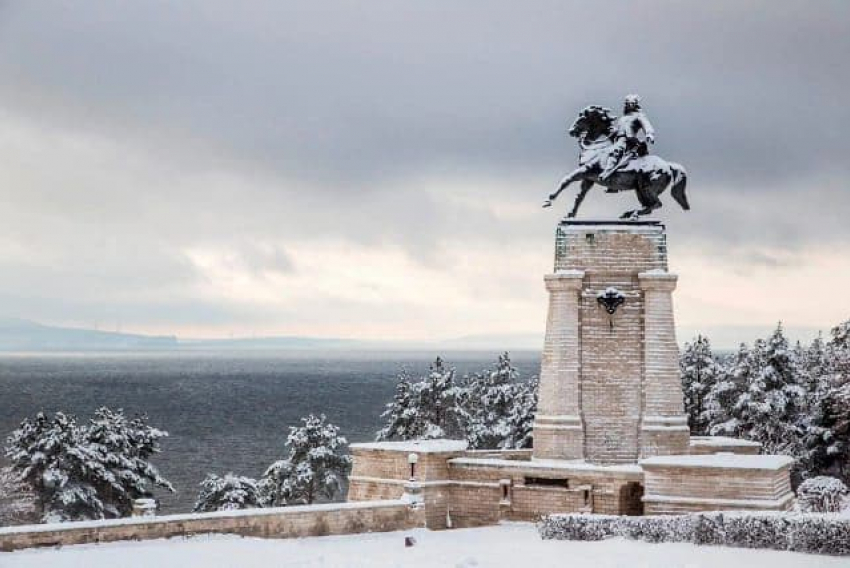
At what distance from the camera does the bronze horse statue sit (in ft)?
89.2

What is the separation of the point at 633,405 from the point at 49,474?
20.5m

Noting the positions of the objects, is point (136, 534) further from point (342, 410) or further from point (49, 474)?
point (342, 410)

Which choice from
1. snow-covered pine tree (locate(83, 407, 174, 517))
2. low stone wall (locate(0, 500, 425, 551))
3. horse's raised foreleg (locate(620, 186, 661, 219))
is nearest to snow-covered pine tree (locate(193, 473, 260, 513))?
snow-covered pine tree (locate(83, 407, 174, 517))

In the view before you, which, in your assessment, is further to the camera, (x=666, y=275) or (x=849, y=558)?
(x=666, y=275)

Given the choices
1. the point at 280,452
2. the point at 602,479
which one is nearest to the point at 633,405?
the point at 602,479

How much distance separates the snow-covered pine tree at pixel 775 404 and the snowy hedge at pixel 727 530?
948 inches

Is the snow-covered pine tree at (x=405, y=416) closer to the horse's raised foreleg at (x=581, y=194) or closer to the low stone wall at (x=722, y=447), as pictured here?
the low stone wall at (x=722, y=447)

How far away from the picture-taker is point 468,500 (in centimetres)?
2555

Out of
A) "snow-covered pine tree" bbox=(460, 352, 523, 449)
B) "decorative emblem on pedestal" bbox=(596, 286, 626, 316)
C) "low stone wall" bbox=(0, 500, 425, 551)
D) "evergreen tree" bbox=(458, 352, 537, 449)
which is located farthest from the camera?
"snow-covered pine tree" bbox=(460, 352, 523, 449)

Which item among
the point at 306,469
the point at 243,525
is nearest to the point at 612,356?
the point at 243,525

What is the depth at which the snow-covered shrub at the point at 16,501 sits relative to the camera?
39.1 metres

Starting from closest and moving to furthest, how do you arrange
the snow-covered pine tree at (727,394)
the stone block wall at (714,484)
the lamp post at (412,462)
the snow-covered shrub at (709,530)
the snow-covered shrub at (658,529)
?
1. the snow-covered shrub at (709,530)
2. the snow-covered shrub at (658,529)
3. the stone block wall at (714,484)
4. the lamp post at (412,462)
5. the snow-covered pine tree at (727,394)

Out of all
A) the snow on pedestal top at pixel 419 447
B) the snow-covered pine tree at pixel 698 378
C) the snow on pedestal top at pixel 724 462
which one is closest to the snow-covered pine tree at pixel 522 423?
the snow-covered pine tree at pixel 698 378

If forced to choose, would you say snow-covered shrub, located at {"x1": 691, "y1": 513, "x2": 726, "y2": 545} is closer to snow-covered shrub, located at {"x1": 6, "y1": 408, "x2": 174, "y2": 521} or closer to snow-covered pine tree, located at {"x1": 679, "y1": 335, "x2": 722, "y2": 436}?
snow-covered shrub, located at {"x1": 6, "y1": 408, "x2": 174, "y2": 521}
